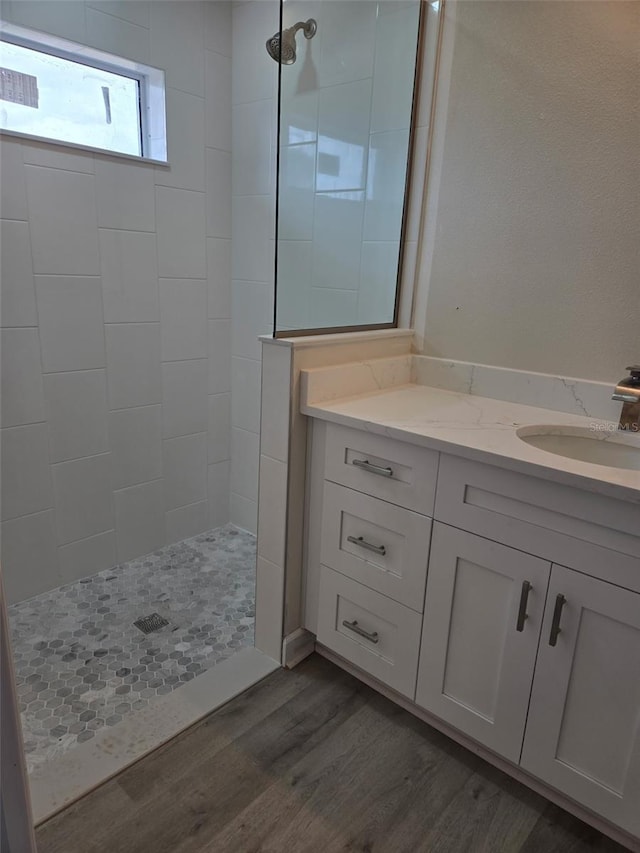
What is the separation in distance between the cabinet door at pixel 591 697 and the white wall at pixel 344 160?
105 cm

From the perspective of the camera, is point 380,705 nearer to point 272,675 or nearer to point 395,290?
point 272,675

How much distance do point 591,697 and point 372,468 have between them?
2.33 feet

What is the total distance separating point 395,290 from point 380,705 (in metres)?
1.36

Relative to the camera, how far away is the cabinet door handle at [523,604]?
1.25 meters

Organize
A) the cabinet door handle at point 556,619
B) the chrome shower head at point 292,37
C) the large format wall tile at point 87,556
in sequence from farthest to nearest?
1. the large format wall tile at point 87,556
2. the chrome shower head at point 292,37
3. the cabinet door handle at point 556,619

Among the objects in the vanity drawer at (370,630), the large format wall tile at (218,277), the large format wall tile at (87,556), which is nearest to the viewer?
the vanity drawer at (370,630)

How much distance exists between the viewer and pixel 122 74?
204cm

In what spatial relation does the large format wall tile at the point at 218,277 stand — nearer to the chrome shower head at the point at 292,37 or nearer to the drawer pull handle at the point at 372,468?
the chrome shower head at the point at 292,37

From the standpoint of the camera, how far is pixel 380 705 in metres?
1.66

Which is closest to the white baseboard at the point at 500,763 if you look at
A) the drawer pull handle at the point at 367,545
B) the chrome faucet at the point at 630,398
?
the drawer pull handle at the point at 367,545

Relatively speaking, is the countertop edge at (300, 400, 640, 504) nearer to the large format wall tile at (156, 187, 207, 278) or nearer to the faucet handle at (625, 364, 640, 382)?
the faucet handle at (625, 364, 640, 382)

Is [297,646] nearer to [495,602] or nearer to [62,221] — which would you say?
[495,602]

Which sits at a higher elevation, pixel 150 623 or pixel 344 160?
pixel 344 160

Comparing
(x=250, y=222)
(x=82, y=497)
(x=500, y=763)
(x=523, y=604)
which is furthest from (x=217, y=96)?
(x=500, y=763)
